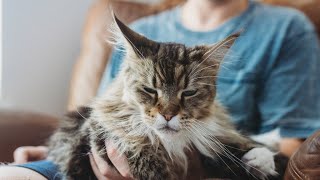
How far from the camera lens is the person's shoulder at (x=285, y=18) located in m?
1.35

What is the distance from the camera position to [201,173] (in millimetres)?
1140

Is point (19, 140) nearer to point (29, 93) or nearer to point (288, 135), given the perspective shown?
point (29, 93)

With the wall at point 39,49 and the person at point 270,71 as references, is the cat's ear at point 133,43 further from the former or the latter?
the wall at point 39,49

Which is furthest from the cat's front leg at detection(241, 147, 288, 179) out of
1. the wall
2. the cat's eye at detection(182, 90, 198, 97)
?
the wall

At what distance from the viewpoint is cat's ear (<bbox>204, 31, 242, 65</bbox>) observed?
1.00 metres

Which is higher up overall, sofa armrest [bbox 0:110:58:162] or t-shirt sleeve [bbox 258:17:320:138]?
t-shirt sleeve [bbox 258:17:320:138]

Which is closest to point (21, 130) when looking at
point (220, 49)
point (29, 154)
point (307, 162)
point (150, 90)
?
point (29, 154)

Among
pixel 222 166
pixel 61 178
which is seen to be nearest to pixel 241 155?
pixel 222 166

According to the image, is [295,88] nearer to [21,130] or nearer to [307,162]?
[307,162]

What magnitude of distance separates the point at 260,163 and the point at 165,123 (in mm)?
251

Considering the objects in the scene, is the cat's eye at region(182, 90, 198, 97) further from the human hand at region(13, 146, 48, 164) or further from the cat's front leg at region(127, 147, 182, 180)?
the human hand at region(13, 146, 48, 164)

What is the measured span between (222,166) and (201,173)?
54 mm

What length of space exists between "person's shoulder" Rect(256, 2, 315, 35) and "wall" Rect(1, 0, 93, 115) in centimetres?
88

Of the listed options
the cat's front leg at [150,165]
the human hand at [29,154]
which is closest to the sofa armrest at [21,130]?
the human hand at [29,154]
